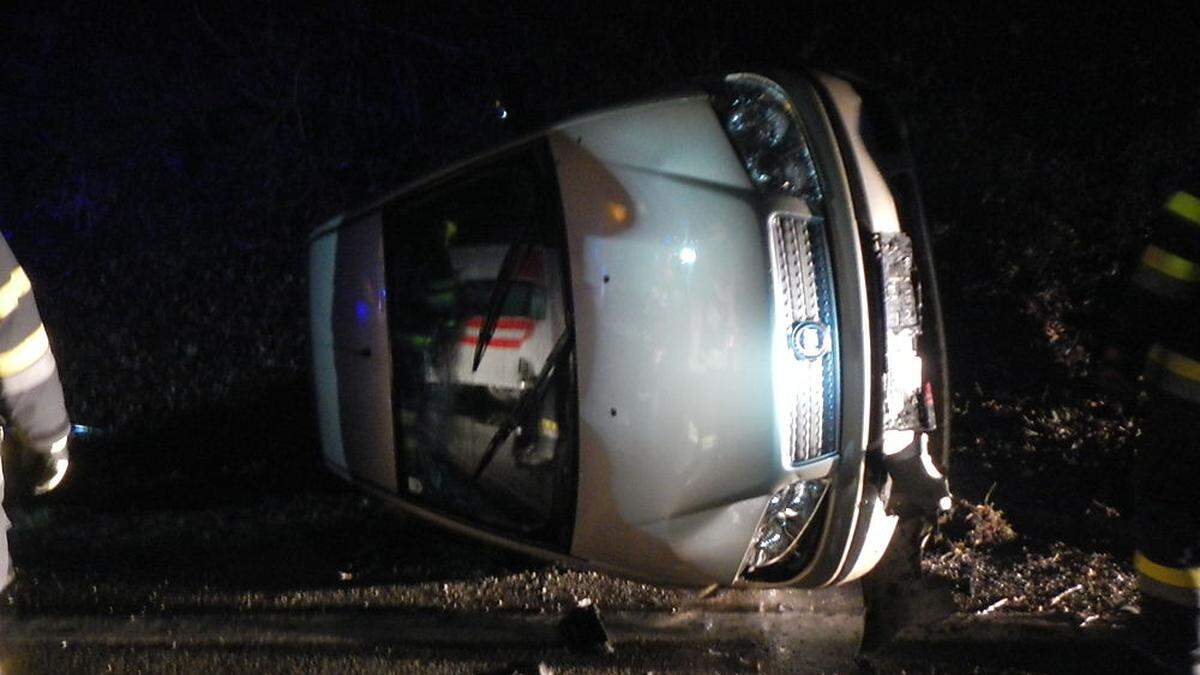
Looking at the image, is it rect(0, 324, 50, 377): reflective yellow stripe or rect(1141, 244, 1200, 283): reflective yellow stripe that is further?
rect(1141, 244, 1200, 283): reflective yellow stripe

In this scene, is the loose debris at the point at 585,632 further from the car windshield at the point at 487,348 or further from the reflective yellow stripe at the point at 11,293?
the reflective yellow stripe at the point at 11,293

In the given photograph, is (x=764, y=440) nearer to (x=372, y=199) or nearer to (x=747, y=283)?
(x=747, y=283)

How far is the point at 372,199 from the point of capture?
373cm

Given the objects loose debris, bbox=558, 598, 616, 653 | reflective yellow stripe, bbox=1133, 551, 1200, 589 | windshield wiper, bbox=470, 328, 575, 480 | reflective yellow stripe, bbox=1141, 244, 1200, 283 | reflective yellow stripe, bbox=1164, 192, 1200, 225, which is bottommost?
loose debris, bbox=558, 598, 616, 653

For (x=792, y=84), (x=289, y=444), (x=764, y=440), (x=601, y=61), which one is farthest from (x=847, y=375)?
(x=289, y=444)

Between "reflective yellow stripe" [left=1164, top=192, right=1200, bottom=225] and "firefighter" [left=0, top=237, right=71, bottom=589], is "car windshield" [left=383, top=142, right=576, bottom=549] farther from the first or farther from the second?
"reflective yellow stripe" [left=1164, top=192, right=1200, bottom=225]

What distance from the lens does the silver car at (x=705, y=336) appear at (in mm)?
2844

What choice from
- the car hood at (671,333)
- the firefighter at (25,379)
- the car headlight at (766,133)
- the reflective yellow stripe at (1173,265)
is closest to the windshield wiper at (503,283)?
the car hood at (671,333)

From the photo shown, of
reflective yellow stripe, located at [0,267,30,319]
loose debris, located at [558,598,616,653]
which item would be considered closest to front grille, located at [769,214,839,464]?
loose debris, located at [558,598,616,653]

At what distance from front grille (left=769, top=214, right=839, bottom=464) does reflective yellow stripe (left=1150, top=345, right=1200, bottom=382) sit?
3.42ft

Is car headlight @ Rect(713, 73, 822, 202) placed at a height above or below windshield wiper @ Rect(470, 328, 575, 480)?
above

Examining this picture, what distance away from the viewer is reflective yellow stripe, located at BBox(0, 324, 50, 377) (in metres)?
2.59

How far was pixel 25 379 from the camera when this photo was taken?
2.66 m

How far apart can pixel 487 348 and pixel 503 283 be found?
24 centimetres
